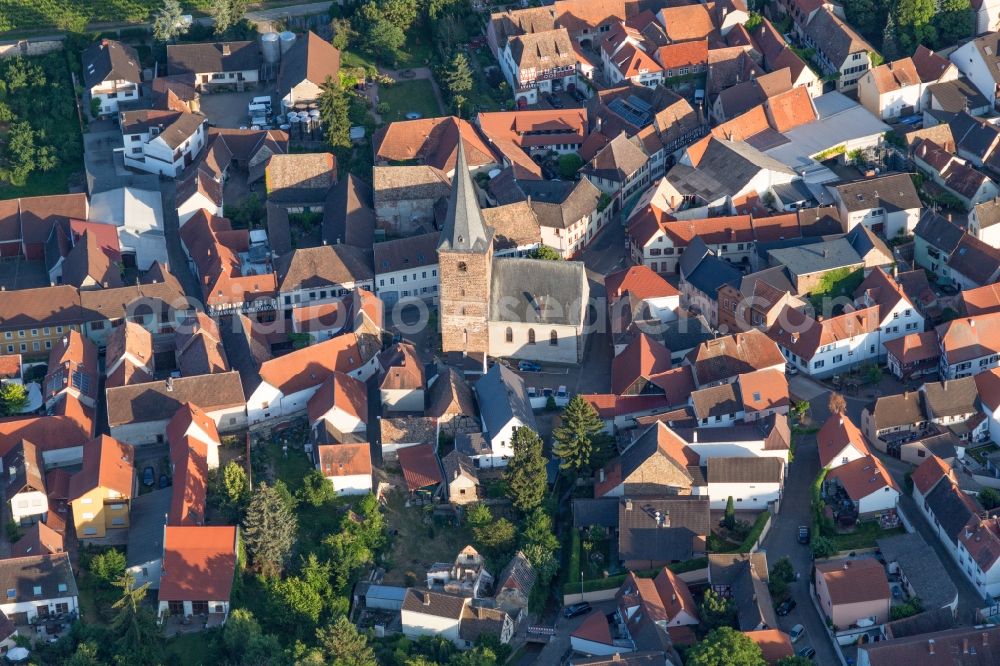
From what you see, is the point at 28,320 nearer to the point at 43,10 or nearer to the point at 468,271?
the point at 468,271

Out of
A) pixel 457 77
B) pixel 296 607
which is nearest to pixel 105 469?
pixel 296 607

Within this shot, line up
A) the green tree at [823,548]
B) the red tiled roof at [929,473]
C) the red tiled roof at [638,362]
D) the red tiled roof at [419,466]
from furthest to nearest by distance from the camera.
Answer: the red tiled roof at [638,362], the red tiled roof at [419,466], the red tiled roof at [929,473], the green tree at [823,548]

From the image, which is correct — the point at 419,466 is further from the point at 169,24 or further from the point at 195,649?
the point at 169,24

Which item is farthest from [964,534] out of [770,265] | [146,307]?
[146,307]

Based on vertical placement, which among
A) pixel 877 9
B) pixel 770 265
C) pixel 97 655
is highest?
pixel 877 9

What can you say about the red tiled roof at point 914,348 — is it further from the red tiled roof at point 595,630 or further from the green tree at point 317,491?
the green tree at point 317,491

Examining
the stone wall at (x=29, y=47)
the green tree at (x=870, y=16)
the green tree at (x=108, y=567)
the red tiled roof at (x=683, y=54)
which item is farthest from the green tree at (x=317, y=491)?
the green tree at (x=870, y=16)

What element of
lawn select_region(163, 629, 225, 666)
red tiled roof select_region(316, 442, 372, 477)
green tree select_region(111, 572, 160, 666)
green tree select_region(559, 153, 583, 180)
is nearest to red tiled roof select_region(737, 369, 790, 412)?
red tiled roof select_region(316, 442, 372, 477)

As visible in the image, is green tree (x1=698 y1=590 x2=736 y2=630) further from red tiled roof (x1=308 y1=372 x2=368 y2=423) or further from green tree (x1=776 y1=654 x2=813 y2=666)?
red tiled roof (x1=308 y1=372 x2=368 y2=423)
